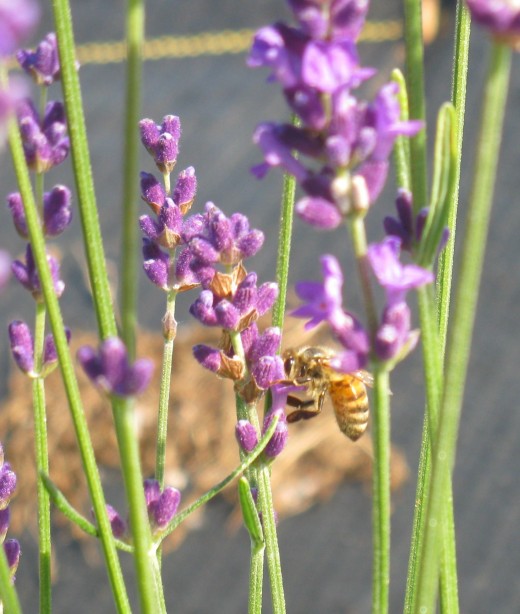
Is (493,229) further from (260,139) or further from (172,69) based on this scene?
(260,139)

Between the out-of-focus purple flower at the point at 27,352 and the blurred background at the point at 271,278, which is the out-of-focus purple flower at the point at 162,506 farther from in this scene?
the blurred background at the point at 271,278

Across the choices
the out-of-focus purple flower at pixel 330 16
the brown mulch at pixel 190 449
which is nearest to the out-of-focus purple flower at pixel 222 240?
the out-of-focus purple flower at pixel 330 16

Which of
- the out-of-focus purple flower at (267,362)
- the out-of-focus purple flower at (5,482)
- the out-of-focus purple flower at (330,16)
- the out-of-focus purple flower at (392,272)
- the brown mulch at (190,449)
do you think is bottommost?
the brown mulch at (190,449)

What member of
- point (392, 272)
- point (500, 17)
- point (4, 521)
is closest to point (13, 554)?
point (4, 521)

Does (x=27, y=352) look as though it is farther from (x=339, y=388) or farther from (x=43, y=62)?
(x=339, y=388)

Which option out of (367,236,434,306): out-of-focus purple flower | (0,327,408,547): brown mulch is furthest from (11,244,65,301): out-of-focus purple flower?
(0,327,408,547): brown mulch

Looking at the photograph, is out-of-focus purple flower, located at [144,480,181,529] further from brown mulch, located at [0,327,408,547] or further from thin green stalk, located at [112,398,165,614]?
brown mulch, located at [0,327,408,547]
